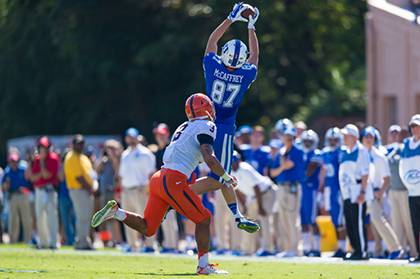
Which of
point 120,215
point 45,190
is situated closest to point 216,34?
point 120,215

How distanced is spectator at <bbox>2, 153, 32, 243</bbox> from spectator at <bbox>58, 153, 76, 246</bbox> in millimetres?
2390

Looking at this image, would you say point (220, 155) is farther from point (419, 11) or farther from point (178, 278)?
point (419, 11)

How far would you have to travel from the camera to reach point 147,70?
3931 cm

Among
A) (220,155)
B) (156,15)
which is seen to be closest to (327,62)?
(156,15)

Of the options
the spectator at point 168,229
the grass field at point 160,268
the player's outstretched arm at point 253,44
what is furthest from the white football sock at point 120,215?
the spectator at point 168,229

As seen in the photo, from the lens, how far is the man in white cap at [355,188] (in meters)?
20.3

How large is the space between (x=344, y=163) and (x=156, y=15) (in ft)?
66.7

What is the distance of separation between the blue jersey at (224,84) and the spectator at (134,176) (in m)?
7.10

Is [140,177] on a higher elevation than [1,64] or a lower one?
lower

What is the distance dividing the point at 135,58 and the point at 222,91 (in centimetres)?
2145

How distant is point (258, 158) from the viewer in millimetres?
24656

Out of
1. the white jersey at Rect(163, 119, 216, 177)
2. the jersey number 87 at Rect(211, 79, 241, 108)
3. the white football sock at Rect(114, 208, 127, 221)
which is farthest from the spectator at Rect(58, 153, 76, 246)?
the white jersey at Rect(163, 119, 216, 177)

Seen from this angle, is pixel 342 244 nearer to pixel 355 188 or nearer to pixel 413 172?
pixel 355 188

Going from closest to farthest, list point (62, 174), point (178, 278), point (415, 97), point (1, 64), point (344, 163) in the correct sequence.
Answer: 1. point (178, 278)
2. point (344, 163)
3. point (62, 174)
4. point (415, 97)
5. point (1, 64)
